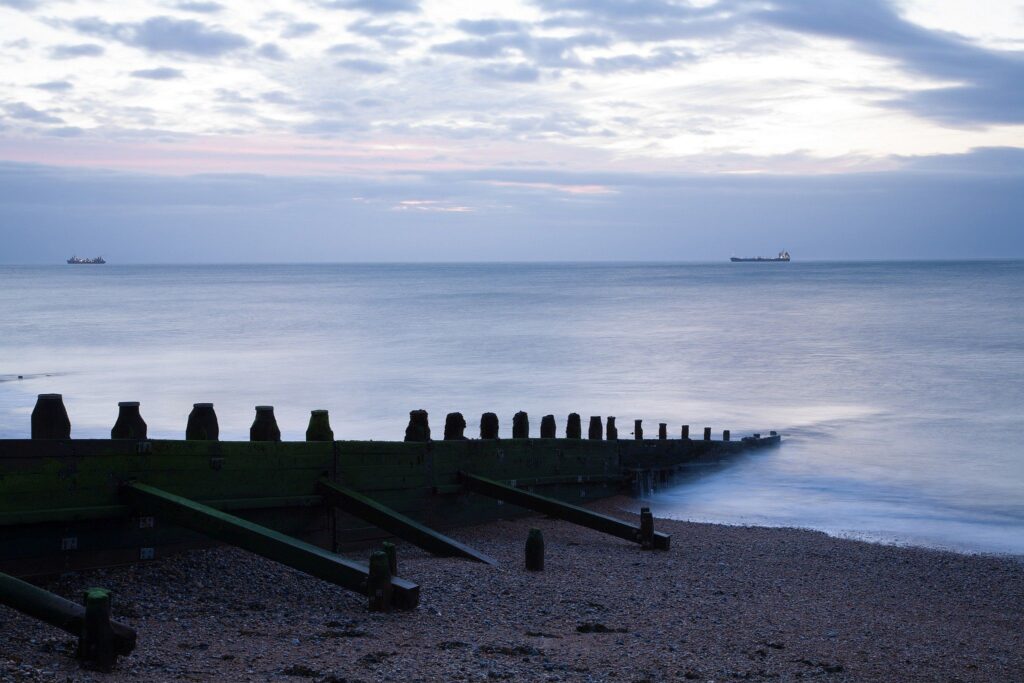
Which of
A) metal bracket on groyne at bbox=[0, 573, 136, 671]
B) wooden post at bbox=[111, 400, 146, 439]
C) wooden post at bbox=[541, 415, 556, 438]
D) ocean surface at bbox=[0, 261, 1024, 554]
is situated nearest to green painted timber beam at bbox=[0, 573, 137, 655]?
metal bracket on groyne at bbox=[0, 573, 136, 671]

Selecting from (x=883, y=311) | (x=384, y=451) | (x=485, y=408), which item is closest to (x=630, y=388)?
(x=485, y=408)

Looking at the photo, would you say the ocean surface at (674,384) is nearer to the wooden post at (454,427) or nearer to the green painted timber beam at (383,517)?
the wooden post at (454,427)

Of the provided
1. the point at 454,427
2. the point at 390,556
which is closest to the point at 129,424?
the point at 390,556

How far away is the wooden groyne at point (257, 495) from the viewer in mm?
6777

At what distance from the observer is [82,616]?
538 centimetres

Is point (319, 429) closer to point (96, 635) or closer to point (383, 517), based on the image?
point (383, 517)

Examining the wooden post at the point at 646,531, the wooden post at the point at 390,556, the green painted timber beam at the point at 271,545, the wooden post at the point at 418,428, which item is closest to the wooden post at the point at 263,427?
the green painted timber beam at the point at 271,545

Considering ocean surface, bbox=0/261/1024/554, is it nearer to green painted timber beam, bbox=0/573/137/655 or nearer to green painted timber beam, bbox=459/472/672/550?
green painted timber beam, bbox=459/472/672/550

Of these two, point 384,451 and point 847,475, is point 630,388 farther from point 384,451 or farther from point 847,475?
point 384,451

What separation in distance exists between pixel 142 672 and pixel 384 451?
434 cm

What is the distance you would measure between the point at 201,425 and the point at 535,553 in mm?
3336

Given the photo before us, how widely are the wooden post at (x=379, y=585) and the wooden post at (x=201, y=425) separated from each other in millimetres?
2016

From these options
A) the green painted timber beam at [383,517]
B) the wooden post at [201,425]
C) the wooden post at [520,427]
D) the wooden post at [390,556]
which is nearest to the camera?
the wooden post at [390,556]

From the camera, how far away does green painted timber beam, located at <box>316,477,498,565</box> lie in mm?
8586
